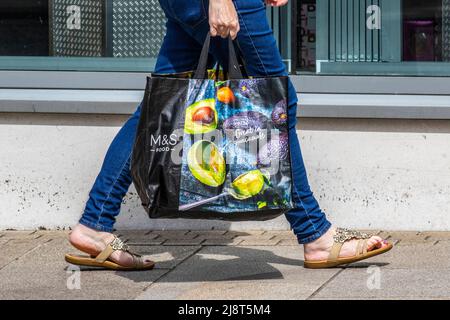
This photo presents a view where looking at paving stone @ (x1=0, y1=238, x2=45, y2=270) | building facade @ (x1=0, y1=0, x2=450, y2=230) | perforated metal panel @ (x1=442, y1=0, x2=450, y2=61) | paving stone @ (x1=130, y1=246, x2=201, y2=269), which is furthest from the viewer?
perforated metal panel @ (x1=442, y1=0, x2=450, y2=61)

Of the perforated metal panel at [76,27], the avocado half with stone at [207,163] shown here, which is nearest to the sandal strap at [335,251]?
the avocado half with stone at [207,163]

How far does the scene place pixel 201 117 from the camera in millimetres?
4891

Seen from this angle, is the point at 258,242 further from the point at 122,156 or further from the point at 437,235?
the point at 122,156

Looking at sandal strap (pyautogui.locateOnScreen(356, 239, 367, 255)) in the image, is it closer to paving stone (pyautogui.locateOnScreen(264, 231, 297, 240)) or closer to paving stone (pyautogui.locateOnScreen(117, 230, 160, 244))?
paving stone (pyautogui.locateOnScreen(264, 231, 297, 240))

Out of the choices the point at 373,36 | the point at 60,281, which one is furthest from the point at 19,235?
the point at 373,36

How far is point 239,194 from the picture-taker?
16.1ft

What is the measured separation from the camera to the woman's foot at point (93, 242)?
17.9 feet

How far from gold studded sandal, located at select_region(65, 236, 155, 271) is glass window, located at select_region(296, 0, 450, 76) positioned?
1.89 meters

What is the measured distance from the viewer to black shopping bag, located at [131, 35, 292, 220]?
4883 mm

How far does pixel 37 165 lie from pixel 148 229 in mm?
760

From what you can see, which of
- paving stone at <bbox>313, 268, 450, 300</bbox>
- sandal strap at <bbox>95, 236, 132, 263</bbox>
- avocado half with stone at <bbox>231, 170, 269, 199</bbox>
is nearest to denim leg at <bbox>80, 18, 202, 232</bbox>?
sandal strap at <bbox>95, 236, 132, 263</bbox>

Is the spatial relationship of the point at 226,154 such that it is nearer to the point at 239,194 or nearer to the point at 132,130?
the point at 239,194
